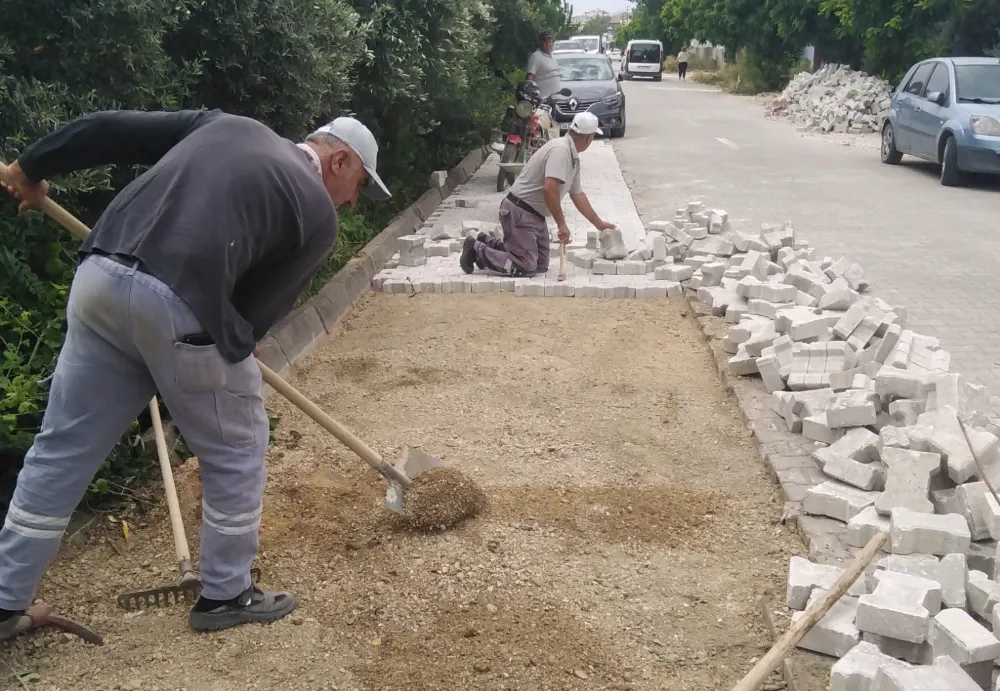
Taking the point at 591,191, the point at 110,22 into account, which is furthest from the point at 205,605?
the point at 591,191

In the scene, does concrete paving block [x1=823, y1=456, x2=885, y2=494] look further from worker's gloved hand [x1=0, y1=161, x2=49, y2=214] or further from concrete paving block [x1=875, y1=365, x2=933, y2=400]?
worker's gloved hand [x1=0, y1=161, x2=49, y2=214]

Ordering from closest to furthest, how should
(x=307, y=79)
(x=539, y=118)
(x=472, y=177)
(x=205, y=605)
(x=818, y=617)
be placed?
1. (x=818, y=617)
2. (x=205, y=605)
3. (x=307, y=79)
4. (x=539, y=118)
5. (x=472, y=177)

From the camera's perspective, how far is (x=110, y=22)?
4461 millimetres

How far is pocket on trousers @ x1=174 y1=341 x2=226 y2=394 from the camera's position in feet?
9.46

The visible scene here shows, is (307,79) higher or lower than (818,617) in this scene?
higher

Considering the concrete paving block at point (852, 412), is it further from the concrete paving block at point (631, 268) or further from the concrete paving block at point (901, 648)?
the concrete paving block at point (631, 268)

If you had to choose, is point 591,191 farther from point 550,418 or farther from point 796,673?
point 796,673

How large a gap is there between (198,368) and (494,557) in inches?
59.7

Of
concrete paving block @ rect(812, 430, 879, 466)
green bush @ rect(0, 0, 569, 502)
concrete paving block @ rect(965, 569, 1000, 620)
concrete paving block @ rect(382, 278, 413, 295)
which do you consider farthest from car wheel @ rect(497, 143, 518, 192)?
concrete paving block @ rect(965, 569, 1000, 620)

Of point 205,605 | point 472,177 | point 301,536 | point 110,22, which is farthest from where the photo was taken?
point 472,177

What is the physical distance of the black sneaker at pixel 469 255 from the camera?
8.34m

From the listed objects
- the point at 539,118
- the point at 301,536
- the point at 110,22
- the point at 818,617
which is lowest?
the point at 301,536

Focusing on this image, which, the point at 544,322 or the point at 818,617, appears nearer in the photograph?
the point at 818,617

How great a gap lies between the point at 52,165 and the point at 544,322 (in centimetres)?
445
